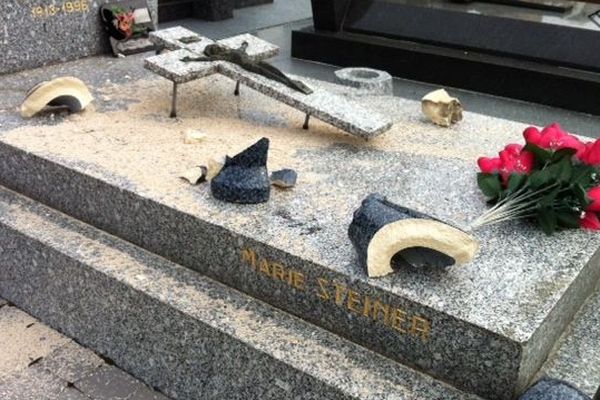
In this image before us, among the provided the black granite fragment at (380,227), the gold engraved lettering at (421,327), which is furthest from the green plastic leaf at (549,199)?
the gold engraved lettering at (421,327)

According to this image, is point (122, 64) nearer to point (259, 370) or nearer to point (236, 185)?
point (236, 185)

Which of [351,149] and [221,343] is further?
[351,149]

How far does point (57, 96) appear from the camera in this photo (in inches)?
149

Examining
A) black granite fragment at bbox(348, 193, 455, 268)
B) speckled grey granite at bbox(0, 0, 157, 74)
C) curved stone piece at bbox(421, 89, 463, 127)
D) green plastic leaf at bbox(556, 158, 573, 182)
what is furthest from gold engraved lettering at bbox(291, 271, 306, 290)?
speckled grey granite at bbox(0, 0, 157, 74)

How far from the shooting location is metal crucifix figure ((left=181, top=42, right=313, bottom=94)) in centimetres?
378

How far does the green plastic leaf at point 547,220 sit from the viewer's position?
2748 mm

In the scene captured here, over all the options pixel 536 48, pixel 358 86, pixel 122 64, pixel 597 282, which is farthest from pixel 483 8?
pixel 597 282

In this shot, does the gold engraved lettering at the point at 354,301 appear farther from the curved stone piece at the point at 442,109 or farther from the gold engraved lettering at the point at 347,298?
the curved stone piece at the point at 442,109

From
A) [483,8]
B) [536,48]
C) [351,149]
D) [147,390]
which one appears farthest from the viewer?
[483,8]

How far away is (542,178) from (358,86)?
192cm

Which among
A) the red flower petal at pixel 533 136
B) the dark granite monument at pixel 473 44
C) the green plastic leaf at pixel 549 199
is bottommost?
the dark granite monument at pixel 473 44

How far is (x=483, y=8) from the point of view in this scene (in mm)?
7797

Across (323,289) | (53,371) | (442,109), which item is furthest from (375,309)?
(442,109)

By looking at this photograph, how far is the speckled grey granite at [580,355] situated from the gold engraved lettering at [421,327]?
0.39m
